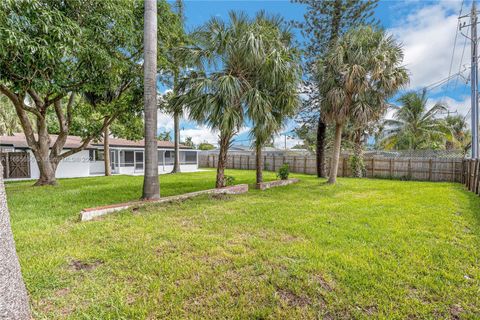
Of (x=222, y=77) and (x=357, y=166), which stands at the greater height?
(x=222, y=77)

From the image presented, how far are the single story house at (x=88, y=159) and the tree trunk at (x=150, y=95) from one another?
36.6 feet

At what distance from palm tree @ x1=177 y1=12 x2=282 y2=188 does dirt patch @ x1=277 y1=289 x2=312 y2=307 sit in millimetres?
5235

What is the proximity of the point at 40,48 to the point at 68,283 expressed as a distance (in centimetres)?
576

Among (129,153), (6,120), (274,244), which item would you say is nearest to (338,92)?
(274,244)

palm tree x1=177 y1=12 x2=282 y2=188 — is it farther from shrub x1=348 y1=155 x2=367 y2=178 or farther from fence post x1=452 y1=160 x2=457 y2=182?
fence post x1=452 y1=160 x2=457 y2=182

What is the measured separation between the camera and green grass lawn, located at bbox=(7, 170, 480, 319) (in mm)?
2266

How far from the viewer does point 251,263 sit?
10.2ft

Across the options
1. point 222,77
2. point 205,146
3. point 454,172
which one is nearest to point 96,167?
point 222,77

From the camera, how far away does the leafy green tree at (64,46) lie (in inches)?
218

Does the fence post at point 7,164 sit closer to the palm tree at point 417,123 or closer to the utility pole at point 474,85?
the utility pole at point 474,85

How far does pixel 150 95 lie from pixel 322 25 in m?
10.4

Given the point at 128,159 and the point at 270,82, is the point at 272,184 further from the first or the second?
the point at 128,159

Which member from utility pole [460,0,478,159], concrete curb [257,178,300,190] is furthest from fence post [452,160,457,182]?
concrete curb [257,178,300,190]

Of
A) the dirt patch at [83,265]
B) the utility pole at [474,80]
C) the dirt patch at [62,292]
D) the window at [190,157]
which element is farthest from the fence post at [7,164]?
the utility pole at [474,80]
